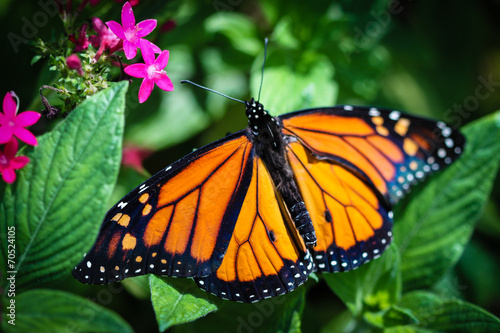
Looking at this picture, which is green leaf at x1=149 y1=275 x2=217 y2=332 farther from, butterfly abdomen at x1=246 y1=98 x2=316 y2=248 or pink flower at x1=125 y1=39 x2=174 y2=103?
pink flower at x1=125 y1=39 x2=174 y2=103

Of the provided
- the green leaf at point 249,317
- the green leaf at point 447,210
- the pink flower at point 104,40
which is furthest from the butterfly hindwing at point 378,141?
the pink flower at point 104,40

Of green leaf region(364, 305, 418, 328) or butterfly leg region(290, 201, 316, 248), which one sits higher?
A: butterfly leg region(290, 201, 316, 248)

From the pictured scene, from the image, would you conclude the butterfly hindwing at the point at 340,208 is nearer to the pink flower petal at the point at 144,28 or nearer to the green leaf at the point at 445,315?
the green leaf at the point at 445,315

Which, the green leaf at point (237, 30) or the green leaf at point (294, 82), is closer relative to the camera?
the green leaf at point (294, 82)
